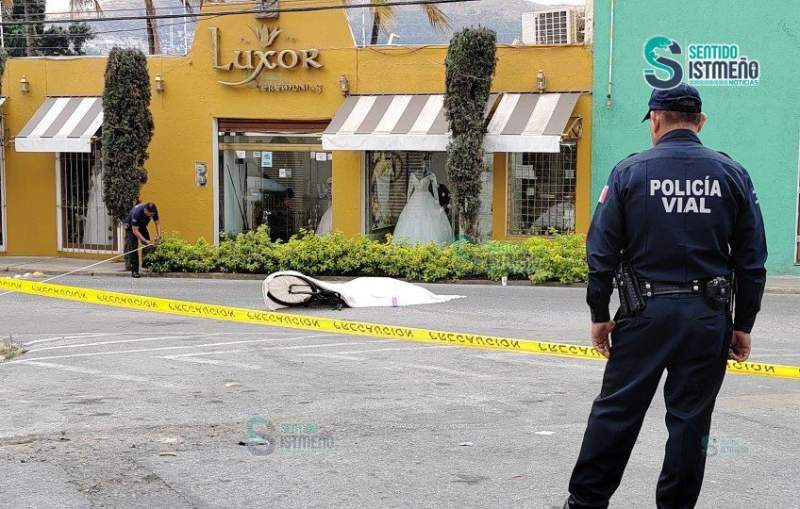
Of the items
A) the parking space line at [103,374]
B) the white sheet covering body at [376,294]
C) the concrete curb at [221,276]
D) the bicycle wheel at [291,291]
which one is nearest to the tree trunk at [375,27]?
the concrete curb at [221,276]

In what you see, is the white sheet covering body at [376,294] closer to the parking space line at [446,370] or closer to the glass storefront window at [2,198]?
the parking space line at [446,370]

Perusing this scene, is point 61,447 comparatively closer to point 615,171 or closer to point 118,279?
point 615,171

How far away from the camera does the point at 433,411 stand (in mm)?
6992

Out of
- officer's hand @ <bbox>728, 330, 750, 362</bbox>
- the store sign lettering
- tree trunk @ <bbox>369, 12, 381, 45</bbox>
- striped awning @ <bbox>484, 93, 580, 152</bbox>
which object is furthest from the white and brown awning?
officer's hand @ <bbox>728, 330, 750, 362</bbox>

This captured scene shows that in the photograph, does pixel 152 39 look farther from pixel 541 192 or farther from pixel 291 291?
pixel 291 291

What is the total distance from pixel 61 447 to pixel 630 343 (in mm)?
3569

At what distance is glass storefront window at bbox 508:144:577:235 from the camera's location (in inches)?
785

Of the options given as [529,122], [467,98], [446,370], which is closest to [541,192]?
[529,122]

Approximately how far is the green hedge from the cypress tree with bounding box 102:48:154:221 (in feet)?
4.94

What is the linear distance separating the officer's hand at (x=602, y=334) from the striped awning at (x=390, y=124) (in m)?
15.2

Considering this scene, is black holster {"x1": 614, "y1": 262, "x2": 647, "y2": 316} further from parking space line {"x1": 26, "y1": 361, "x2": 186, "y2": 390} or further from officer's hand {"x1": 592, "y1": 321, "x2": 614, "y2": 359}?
parking space line {"x1": 26, "y1": 361, "x2": 186, "y2": 390}

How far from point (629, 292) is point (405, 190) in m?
17.0

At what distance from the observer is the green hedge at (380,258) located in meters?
17.8

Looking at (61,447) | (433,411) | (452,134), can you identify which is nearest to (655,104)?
(433,411)
